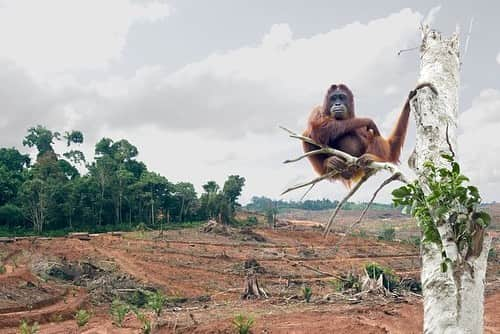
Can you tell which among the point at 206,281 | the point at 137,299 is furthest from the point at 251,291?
the point at 206,281

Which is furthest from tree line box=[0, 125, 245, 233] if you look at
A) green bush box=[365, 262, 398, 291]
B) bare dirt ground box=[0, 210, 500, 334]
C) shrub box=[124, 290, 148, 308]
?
green bush box=[365, 262, 398, 291]

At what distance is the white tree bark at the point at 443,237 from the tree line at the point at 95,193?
1232 inches

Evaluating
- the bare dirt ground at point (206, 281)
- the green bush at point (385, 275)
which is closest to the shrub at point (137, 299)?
the bare dirt ground at point (206, 281)

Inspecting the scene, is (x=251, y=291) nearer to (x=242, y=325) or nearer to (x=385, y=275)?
→ (x=385, y=275)

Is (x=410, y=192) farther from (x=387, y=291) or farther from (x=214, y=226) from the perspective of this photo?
(x=214, y=226)

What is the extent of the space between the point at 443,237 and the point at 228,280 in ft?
61.3

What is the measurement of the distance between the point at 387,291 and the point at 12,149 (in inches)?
1348

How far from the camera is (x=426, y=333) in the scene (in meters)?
1.70

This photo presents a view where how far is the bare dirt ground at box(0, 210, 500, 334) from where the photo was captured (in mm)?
11055

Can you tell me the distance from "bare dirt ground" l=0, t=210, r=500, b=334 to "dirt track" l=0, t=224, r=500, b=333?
0.04 meters

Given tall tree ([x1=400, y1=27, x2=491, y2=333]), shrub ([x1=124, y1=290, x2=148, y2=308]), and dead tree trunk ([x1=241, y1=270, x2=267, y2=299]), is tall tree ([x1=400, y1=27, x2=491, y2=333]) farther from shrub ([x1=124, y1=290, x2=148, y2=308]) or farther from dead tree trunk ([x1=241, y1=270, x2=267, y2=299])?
shrub ([x1=124, y1=290, x2=148, y2=308])

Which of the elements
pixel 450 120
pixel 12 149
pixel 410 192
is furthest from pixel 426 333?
pixel 12 149

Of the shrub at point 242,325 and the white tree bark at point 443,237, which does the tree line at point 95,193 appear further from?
the white tree bark at point 443,237

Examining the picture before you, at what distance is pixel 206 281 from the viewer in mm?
19484
